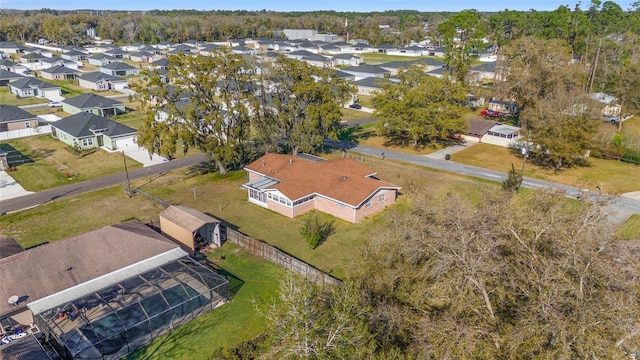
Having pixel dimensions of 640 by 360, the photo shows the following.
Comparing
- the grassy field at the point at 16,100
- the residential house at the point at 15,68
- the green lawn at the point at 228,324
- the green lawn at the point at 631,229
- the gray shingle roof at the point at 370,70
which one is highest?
the gray shingle roof at the point at 370,70

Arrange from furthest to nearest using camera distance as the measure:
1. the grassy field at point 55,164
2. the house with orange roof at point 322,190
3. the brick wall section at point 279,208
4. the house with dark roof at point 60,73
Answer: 1. the house with dark roof at point 60,73
2. the grassy field at point 55,164
3. the brick wall section at point 279,208
4. the house with orange roof at point 322,190

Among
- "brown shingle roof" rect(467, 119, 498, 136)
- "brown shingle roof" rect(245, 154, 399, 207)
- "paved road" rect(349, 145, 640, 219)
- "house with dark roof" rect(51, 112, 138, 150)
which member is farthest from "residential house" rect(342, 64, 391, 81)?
"brown shingle roof" rect(245, 154, 399, 207)

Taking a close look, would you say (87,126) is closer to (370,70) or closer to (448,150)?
(448,150)

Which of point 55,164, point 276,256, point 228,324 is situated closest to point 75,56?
point 55,164

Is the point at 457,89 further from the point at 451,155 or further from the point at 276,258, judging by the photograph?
the point at 276,258

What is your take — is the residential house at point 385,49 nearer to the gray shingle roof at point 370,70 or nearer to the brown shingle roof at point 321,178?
the gray shingle roof at point 370,70

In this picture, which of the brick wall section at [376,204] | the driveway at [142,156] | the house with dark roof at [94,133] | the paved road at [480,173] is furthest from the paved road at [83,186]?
the brick wall section at [376,204]

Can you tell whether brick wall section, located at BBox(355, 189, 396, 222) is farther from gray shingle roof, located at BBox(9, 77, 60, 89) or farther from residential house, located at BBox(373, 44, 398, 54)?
residential house, located at BBox(373, 44, 398, 54)
